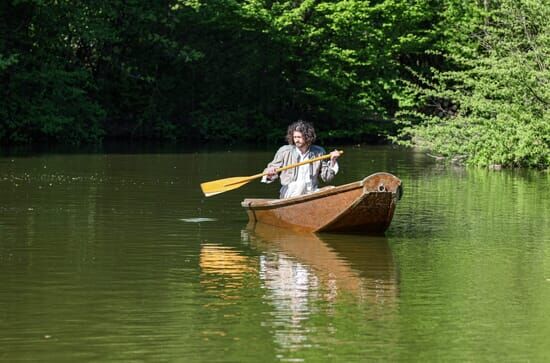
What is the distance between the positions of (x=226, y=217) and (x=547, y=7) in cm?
1208

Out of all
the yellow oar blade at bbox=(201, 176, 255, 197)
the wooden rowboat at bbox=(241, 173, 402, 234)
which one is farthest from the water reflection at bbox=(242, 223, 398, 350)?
the yellow oar blade at bbox=(201, 176, 255, 197)

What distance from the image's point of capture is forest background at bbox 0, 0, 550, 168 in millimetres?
42281

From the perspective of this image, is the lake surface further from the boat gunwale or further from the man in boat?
the man in boat

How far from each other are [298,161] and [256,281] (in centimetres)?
509

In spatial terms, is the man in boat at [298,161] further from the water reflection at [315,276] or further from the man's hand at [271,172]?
the water reflection at [315,276]

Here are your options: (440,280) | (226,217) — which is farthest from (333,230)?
(440,280)

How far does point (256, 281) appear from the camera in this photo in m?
13.3

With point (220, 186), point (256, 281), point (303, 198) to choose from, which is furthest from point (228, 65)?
point (256, 281)

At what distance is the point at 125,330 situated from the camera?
34.7 feet

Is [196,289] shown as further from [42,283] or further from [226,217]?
[226,217]

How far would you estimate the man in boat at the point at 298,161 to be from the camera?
59.3 feet

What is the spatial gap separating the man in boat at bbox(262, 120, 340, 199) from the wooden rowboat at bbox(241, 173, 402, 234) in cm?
40

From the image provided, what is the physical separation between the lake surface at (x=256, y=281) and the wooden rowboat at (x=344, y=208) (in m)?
0.22

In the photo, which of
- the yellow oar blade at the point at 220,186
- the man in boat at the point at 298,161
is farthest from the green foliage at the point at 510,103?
the man in boat at the point at 298,161
